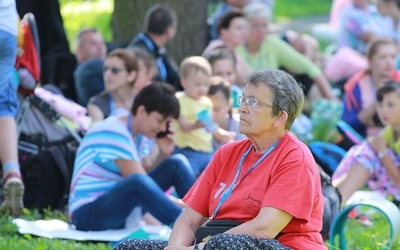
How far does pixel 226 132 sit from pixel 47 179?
1566mm

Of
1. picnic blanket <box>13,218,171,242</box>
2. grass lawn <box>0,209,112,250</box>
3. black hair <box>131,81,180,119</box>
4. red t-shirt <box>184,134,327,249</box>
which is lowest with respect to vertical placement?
picnic blanket <box>13,218,171,242</box>

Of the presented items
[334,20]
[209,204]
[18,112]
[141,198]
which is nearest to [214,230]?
[209,204]

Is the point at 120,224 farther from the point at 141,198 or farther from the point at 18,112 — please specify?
the point at 18,112

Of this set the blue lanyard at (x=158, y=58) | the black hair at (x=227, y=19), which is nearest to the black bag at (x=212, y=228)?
the blue lanyard at (x=158, y=58)

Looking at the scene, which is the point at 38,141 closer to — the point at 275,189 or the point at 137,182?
the point at 137,182

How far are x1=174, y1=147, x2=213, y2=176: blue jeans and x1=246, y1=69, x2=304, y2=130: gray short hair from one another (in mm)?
3239

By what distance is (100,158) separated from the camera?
6.73m

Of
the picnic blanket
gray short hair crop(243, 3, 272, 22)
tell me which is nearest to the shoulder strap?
the picnic blanket

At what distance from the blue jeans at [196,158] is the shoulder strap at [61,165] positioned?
1083mm

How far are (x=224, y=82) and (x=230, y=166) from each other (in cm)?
358

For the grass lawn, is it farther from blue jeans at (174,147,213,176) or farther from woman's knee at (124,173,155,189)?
blue jeans at (174,147,213,176)

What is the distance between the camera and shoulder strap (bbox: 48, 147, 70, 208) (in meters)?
7.48

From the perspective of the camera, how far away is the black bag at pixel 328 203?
626 centimetres

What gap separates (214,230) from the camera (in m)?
4.76
